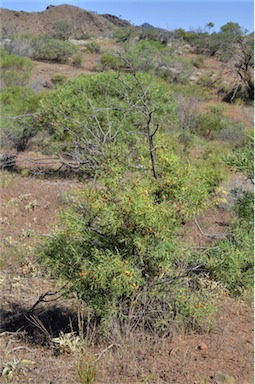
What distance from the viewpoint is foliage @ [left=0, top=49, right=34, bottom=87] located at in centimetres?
2294

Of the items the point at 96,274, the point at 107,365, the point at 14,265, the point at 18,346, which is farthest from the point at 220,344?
the point at 14,265

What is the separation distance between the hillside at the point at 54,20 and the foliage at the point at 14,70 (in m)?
27.2

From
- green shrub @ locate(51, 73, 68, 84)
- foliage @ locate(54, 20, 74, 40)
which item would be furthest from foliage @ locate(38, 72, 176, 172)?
foliage @ locate(54, 20, 74, 40)

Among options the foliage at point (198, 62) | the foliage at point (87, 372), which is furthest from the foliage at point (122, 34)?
the foliage at point (87, 372)

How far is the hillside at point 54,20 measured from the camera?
185ft

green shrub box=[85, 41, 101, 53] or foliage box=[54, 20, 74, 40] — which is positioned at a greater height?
foliage box=[54, 20, 74, 40]

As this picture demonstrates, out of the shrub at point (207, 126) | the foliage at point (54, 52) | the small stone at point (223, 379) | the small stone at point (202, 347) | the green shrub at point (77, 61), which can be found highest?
the foliage at point (54, 52)

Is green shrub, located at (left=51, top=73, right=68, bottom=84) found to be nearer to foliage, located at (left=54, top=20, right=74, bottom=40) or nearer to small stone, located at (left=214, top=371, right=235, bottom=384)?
foliage, located at (left=54, top=20, right=74, bottom=40)

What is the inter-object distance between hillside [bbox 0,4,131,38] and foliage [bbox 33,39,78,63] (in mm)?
17653

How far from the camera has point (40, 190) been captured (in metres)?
10.8

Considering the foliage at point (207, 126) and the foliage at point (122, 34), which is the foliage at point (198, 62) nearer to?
the foliage at point (122, 34)

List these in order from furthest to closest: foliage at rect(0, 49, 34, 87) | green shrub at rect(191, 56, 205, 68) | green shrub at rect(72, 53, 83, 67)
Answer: green shrub at rect(191, 56, 205, 68)
green shrub at rect(72, 53, 83, 67)
foliage at rect(0, 49, 34, 87)

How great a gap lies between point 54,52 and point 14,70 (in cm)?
982

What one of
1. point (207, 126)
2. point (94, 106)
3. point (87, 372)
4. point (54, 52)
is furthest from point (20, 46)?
point (87, 372)
